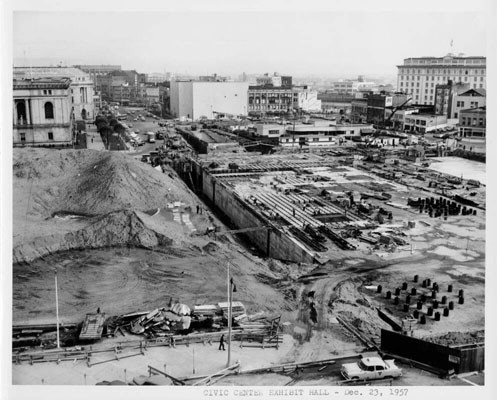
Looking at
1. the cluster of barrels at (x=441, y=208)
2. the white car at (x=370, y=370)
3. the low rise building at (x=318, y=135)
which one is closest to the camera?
the white car at (x=370, y=370)

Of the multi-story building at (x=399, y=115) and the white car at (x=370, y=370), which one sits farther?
the multi-story building at (x=399, y=115)

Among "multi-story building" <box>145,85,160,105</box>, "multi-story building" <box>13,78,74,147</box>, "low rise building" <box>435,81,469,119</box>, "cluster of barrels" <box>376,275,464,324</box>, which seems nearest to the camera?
"cluster of barrels" <box>376,275,464,324</box>

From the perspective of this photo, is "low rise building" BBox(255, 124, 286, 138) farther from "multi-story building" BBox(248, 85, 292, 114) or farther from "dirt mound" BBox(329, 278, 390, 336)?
"dirt mound" BBox(329, 278, 390, 336)

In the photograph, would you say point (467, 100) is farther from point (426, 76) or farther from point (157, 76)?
point (157, 76)

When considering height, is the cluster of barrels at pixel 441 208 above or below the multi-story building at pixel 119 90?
below

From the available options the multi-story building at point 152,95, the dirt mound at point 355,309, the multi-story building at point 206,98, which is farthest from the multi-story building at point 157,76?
the dirt mound at point 355,309

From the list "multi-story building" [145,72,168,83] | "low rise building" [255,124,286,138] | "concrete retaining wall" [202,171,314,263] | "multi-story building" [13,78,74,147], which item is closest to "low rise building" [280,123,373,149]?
"low rise building" [255,124,286,138]

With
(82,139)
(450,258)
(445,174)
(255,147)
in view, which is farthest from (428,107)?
(450,258)

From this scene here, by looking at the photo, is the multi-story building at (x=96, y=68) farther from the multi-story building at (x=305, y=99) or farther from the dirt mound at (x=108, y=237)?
the multi-story building at (x=305, y=99)
